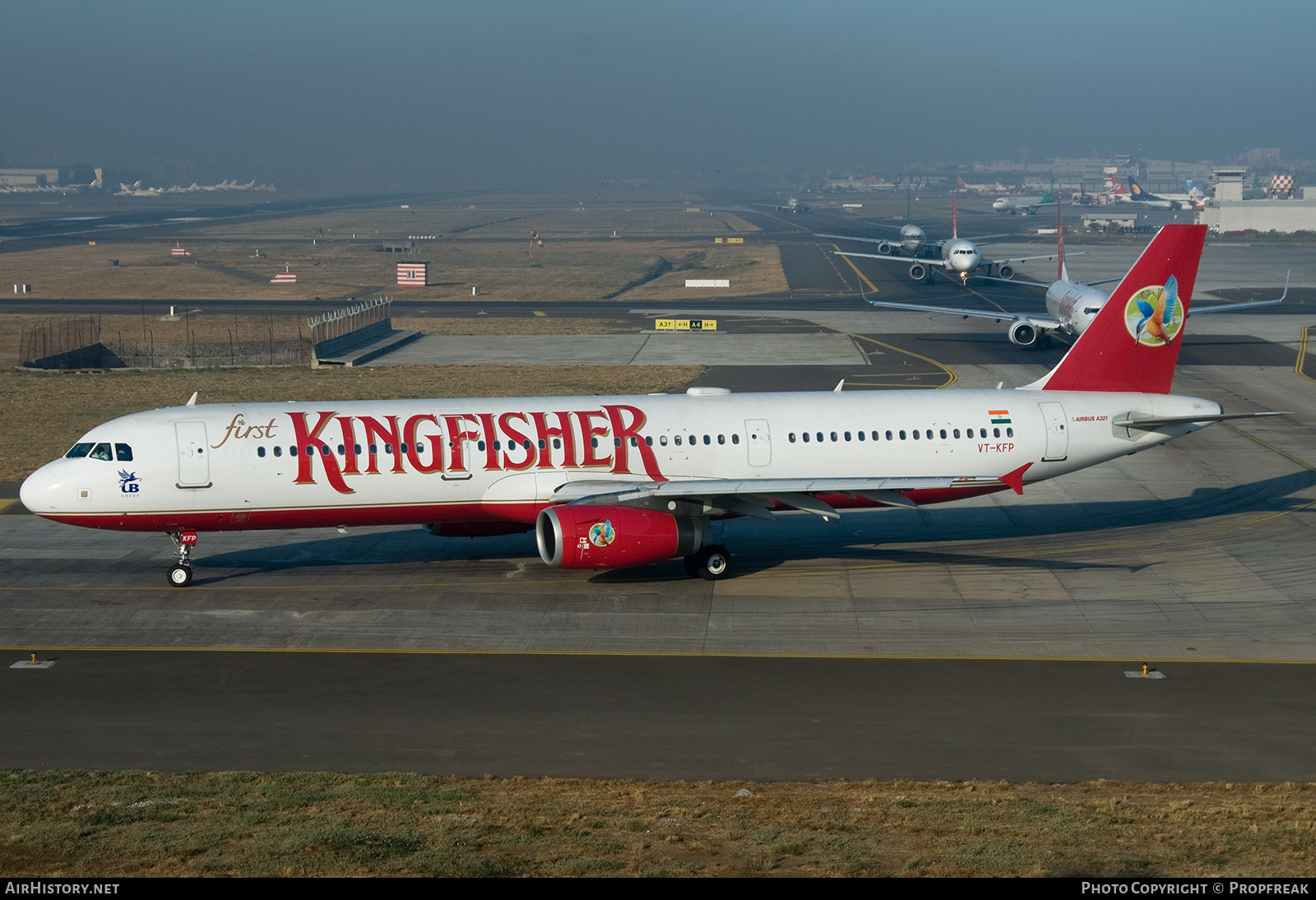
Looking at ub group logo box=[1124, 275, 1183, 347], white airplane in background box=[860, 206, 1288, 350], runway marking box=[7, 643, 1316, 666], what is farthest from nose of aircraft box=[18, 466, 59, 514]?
white airplane in background box=[860, 206, 1288, 350]

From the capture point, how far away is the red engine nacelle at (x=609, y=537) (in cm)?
3212

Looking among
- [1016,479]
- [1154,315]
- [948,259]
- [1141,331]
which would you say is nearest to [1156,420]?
[1141,331]

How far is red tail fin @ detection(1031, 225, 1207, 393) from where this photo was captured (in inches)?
1507

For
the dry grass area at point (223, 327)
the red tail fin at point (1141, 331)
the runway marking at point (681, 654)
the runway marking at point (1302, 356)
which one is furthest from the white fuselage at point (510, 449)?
the dry grass area at point (223, 327)

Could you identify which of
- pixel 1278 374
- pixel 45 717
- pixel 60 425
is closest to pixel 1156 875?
pixel 45 717

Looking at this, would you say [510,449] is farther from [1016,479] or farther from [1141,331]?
[1141,331]

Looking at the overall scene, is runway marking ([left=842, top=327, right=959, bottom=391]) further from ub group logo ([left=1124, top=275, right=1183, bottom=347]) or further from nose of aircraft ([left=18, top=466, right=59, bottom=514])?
nose of aircraft ([left=18, top=466, right=59, bottom=514])

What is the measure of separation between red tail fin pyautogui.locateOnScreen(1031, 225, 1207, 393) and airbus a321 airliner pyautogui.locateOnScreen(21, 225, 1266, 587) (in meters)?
0.05

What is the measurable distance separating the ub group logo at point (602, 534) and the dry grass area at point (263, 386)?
30591 mm

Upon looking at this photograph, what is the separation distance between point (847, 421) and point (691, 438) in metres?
4.56

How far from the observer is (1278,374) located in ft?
233

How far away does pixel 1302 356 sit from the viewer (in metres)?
77.4

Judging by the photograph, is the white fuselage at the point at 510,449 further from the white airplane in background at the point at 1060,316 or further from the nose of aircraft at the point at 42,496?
the white airplane in background at the point at 1060,316

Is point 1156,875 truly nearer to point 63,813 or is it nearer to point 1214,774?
point 1214,774
